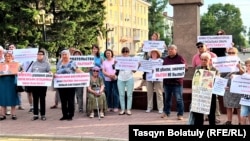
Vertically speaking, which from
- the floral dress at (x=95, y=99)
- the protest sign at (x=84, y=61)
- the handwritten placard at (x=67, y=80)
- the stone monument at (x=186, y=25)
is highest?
the stone monument at (x=186, y=25)

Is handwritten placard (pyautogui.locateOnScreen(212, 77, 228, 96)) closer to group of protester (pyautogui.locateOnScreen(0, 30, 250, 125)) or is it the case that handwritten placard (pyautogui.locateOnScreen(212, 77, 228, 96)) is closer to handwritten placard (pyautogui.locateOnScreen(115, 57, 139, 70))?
group of protester (pyautogui.locateOnScreen(0, 30, 250, 125))

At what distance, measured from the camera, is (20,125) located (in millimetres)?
10508

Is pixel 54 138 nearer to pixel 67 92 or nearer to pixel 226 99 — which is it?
pixel 67 92

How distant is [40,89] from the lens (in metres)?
11.1

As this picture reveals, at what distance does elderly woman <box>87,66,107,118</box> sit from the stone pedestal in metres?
3.75

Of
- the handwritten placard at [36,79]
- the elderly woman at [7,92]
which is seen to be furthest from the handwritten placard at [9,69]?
the handwritten placard at [36,79]

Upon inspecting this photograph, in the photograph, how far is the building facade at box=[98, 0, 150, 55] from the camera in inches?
3231

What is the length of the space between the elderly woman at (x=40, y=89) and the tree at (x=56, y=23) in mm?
23917

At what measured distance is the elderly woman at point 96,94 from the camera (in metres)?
11.5

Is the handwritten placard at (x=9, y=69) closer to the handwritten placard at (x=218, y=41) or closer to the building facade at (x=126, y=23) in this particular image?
the handwritten placard at (x=218, y=41)

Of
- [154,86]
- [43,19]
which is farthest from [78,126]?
[43,19]

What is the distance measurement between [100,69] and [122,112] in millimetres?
1412

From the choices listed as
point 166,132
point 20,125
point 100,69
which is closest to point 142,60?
point 100,69

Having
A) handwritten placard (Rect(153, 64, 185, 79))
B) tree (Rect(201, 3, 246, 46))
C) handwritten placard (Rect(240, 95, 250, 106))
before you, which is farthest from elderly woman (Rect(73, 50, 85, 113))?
tree (Rect(201, 3, 246, 46))
